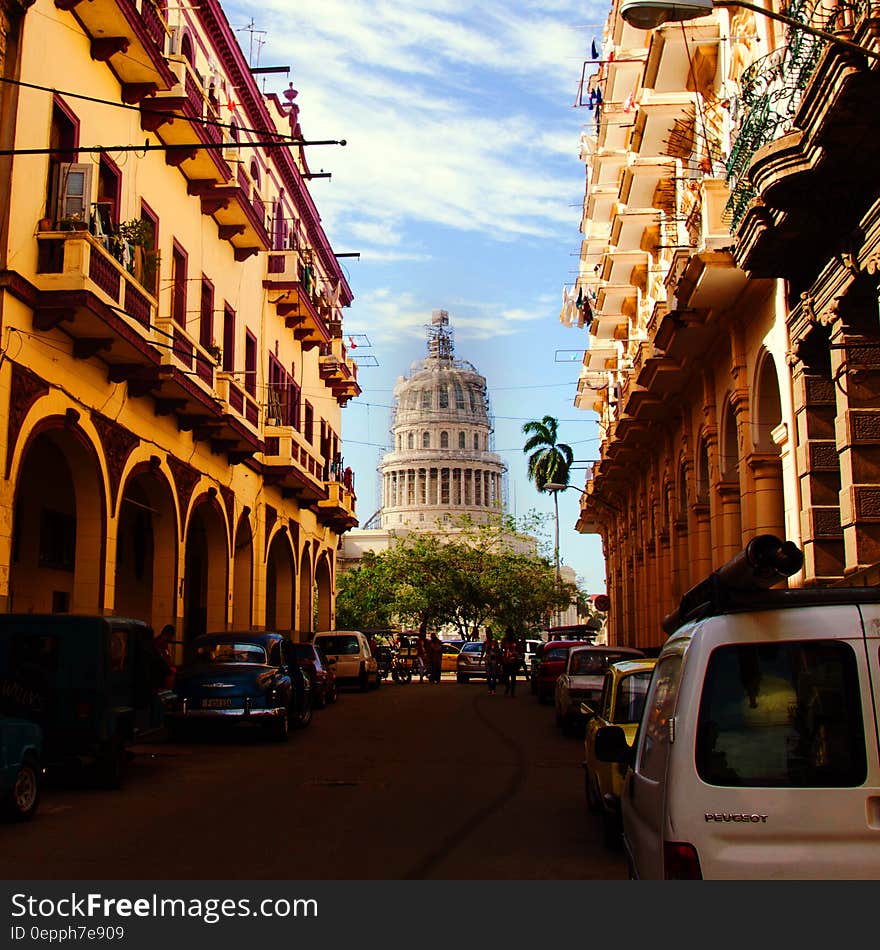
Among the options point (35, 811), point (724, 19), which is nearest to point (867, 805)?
point (35, 811)

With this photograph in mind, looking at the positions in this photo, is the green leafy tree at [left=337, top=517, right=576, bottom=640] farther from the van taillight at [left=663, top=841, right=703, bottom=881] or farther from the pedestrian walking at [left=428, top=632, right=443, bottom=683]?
the van taillight at [left=663, top=841, right=703, bottom=881]

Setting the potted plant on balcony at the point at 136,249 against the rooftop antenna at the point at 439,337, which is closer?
the potted plant on balcony at the point at 136,249

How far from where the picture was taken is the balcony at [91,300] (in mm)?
17969

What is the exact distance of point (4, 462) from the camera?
55.9 feet

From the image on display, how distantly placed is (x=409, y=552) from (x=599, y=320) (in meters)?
46.2

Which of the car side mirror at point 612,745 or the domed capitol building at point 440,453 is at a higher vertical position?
the domed capitol building at point 440,453

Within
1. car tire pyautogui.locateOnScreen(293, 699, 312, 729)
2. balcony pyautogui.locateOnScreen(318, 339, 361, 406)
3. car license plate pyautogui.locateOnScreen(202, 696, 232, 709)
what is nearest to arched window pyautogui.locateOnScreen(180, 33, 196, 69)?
car tire pyautogui.locateOnScreen(293, 699, 312, 729)

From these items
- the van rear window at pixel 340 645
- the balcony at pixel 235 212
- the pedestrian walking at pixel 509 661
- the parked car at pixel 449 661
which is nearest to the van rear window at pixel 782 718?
the balcony at pixel 235 212

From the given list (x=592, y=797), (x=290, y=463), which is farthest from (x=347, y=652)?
(x=592, y=797)

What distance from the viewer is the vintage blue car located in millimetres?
18719

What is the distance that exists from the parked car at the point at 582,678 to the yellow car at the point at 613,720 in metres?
7.98

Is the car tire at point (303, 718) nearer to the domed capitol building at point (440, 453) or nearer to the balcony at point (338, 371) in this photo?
the balcony at point (338, 371)

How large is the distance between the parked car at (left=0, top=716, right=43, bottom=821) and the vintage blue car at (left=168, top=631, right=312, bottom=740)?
7.22 meters

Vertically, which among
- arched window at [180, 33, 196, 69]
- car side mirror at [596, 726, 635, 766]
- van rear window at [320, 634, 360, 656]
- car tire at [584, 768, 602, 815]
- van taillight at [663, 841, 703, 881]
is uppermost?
arched window at [180, 33, 196, 69]
